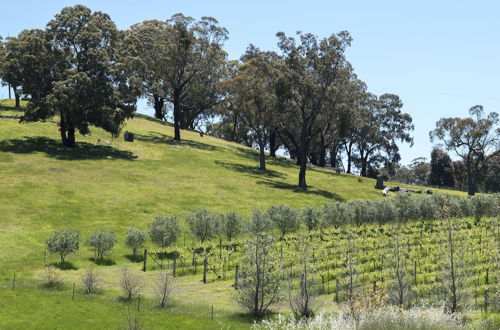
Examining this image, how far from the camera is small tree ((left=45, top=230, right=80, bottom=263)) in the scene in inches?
1620

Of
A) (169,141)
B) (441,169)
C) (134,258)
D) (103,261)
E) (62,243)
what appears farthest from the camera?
(441,169)

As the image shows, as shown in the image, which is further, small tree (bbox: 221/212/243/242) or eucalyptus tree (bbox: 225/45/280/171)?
eucalyptus tree (bbox: 225/45/280/171)

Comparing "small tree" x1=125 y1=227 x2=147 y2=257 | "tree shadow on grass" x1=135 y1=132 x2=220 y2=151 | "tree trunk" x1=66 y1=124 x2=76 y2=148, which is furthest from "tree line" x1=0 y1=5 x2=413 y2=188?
"small tree" x1=125 y1=227 x2=147 y2=257

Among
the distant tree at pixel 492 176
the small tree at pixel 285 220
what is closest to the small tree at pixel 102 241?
the small tree at pixel 285 220

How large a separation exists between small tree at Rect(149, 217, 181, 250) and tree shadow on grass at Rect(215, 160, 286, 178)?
35.5 metres

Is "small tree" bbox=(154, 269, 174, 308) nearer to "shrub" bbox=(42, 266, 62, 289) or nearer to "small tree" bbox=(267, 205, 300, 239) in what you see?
"shrub" bbox=(42, 266, 62, 289)

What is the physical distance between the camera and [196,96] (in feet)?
389

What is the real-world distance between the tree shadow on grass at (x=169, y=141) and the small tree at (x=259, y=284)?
62.5m

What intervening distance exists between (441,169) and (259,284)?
119 m

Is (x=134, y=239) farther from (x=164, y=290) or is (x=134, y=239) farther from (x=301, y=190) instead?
(x=301, y=190)

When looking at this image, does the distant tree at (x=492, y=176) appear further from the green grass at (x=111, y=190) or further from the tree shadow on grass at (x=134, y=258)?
the tree shadow on grass at (x=134, y=258)

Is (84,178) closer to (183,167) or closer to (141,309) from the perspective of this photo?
(183,167)

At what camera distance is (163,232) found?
4747 centimetres

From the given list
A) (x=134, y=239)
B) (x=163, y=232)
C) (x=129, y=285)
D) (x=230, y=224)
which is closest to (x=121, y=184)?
(x=163, y=232)
